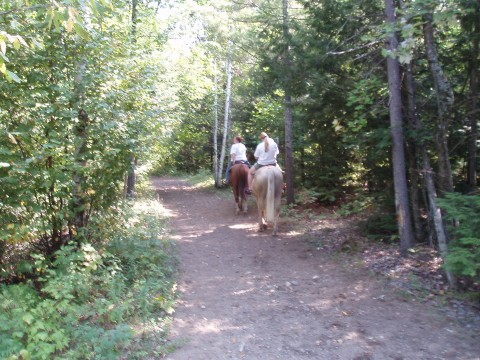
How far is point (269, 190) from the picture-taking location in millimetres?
9492

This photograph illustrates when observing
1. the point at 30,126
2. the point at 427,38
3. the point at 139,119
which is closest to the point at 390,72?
the point at 427,38

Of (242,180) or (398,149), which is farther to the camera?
(242,180)

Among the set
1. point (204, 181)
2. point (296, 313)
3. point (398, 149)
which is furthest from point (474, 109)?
point (204, 181)

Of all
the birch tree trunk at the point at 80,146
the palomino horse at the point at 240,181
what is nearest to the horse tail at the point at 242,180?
the palomino horse at the point at 240,181

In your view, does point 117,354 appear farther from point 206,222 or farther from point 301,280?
point 206,222

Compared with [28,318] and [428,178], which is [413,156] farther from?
[28,318]

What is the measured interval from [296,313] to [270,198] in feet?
13.5

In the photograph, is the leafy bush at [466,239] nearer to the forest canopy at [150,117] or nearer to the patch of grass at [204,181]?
the forest canopy at [150,117]

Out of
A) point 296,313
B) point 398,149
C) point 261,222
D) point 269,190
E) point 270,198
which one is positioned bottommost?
point 296,313

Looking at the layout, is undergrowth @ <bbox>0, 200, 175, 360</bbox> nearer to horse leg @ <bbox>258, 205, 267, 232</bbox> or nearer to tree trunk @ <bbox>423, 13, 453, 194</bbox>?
horse leg @ <bbox>258, 205, 267, 232</bbox>

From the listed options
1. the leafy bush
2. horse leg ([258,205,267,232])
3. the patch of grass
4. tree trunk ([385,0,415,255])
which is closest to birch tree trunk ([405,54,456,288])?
tree trunk ([385,0,415,255])

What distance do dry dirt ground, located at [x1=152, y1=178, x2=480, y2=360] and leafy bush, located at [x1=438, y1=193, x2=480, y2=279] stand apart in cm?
85

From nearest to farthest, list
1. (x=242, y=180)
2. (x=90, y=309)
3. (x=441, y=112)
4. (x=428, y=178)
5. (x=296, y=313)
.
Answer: (x=90, y=309) < (x=296, y=313) < (x=441, y=112) < (x=428, y=178) < (x=242, y=180)

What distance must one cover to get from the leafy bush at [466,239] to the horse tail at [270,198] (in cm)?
472
